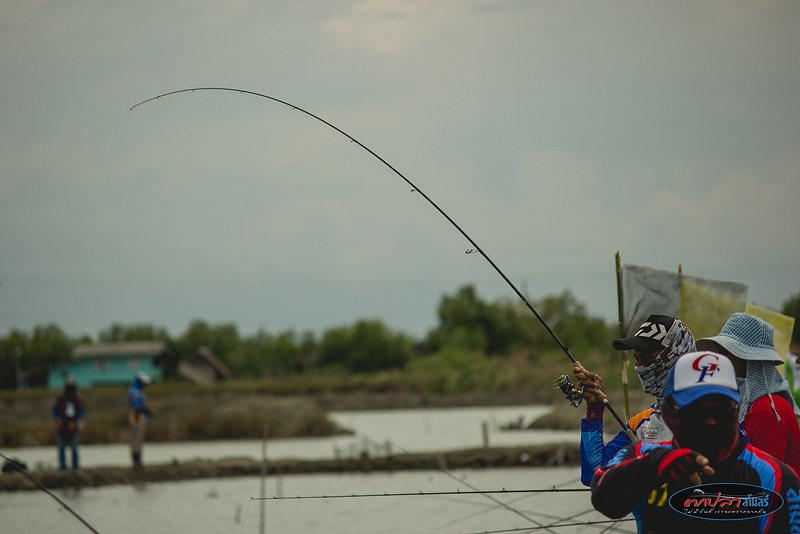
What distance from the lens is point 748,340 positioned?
3.60 meters

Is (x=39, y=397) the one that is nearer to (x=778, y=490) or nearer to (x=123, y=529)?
(x=123, y=529)

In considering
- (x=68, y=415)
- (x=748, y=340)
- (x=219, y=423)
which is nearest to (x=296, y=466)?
(x=68, y=415)

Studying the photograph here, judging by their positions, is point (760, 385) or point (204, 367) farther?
point (204, 367)

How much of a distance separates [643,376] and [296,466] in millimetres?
18273

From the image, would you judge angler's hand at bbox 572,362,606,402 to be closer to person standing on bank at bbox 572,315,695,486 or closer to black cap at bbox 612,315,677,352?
person standing on bank at bbox 572,315,695,486

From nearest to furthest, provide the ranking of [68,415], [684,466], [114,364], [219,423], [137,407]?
[684,466] → [68,415] → [137,407] → [219,423] → [114,364]

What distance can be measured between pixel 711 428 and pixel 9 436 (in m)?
29.1

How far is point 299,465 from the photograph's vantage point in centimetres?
2089

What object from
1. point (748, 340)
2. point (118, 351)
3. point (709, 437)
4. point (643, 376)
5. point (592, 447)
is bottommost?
point (118, 351)

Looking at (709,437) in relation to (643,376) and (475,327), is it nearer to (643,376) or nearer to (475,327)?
(643,376)

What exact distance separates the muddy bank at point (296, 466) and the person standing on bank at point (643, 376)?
1512 centimetres

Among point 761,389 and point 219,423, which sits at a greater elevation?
point 761,389

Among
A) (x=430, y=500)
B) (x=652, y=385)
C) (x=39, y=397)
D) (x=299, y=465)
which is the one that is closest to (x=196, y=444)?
(x=299, y=465)

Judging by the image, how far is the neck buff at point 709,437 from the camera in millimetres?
2330
